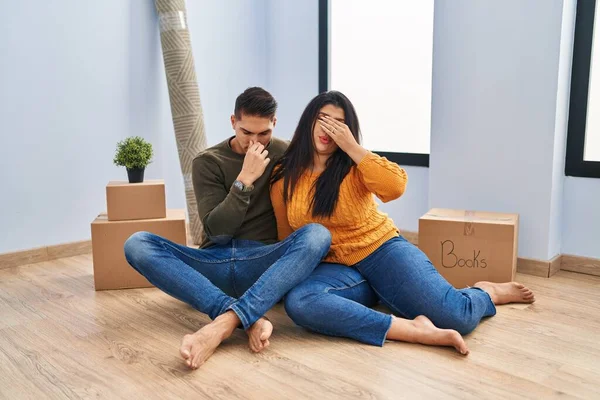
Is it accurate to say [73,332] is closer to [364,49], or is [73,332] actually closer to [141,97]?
[141,97]

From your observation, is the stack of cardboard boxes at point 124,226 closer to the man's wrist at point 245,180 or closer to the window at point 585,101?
the man's wrist at point 245,180

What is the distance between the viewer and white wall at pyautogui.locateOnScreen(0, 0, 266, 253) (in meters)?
2.65

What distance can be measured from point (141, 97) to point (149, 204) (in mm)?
963

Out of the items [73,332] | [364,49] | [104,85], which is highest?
[364,49]

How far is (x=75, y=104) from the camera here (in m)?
2.83

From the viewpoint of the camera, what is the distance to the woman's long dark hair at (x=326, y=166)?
5.97 ft

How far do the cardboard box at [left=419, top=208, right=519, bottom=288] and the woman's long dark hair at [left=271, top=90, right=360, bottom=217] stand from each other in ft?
2.19

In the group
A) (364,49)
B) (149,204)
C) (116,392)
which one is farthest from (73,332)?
(364,49)

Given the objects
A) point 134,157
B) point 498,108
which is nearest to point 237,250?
point 134,157

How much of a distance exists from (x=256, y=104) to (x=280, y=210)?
0.38m

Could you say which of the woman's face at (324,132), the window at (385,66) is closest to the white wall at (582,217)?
the window at (385,66)

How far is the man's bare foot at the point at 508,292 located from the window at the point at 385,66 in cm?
107

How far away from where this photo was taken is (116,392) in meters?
1.43

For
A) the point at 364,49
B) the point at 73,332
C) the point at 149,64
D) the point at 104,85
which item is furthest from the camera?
the point at 364,49
